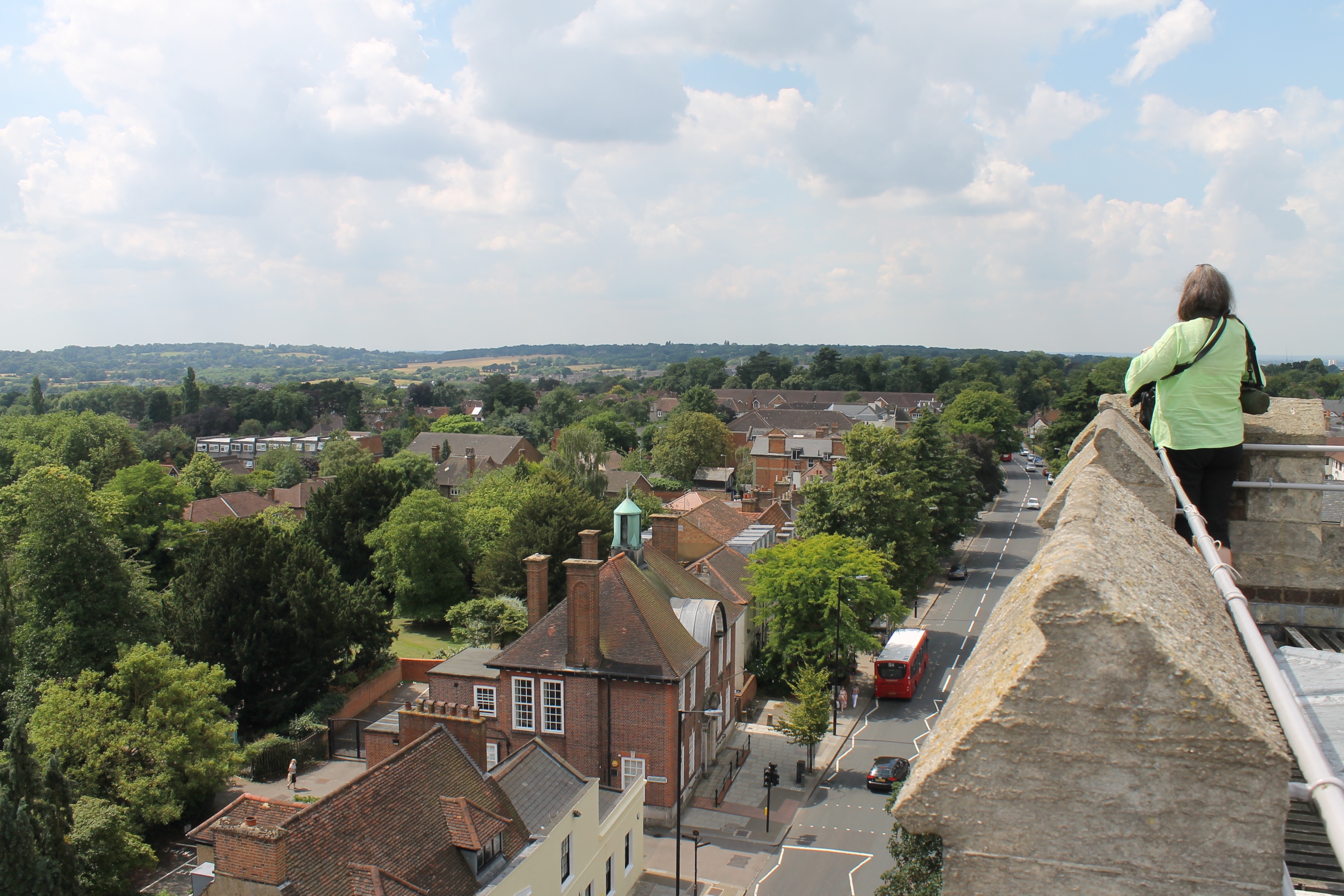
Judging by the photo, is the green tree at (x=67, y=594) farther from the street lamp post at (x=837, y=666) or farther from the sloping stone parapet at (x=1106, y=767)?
the sloping stone parapet at (x=1106, y=767)

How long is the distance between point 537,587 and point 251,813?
15.4 metres

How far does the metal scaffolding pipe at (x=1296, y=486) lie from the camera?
25.0 ft

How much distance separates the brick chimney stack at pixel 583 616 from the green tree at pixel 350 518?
26018 mm

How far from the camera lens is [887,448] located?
4994 cm

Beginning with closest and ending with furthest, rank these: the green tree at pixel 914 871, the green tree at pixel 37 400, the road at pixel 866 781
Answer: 1. the green tree at pixel 914 871
2. the road at pixel 866 781
3. the green tree at pixel 37 400

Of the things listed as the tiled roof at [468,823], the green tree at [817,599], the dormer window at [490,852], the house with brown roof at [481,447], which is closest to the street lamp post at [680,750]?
the green tree at [817,599]

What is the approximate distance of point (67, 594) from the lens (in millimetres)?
33594

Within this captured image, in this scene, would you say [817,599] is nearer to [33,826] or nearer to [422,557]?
[422,557]

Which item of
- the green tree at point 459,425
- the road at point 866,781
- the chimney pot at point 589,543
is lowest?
the road at point 866,781

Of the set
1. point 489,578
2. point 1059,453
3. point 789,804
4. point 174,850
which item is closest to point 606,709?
point 789,804

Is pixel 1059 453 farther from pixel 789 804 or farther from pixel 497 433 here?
pixel 497 433

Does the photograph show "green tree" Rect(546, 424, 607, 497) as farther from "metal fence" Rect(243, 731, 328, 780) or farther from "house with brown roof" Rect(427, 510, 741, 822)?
"house with brown roof" Rect(427, 510, 741, 822)

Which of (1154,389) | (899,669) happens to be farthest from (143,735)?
(1154,389)

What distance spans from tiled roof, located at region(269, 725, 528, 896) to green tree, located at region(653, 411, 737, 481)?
6800 cm
